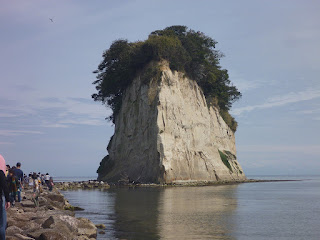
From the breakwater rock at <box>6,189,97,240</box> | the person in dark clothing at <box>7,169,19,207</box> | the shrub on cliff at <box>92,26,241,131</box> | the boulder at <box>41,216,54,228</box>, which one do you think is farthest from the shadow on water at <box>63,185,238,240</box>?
the shrub on cliff at <box>92,26,241,131</box>

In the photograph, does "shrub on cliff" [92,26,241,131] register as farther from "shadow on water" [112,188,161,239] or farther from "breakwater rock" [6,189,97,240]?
"breakwater rock" [6,189,97,240]

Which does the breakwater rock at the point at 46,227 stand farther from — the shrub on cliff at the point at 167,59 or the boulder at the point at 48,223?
the shrub on cliff at the point at 167,59

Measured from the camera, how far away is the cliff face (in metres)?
54.3

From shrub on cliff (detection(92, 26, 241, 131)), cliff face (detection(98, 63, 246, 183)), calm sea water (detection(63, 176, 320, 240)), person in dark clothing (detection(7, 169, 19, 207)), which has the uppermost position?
shrub on cliff (detection(92, 26, 241, 131))

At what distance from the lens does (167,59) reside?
5897cm

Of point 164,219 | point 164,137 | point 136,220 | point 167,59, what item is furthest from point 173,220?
point 167,59

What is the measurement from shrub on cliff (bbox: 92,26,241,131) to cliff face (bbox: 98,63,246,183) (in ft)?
5.94

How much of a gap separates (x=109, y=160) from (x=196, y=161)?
12546mm

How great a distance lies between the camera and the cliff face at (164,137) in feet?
178

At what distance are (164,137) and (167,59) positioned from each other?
36.8 ft

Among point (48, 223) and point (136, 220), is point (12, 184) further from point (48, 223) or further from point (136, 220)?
point (136, 220)

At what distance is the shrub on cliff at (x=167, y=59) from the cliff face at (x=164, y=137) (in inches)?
71.3

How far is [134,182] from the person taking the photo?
54188 mm

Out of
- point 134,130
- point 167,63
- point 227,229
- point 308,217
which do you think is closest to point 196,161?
point 134,130
